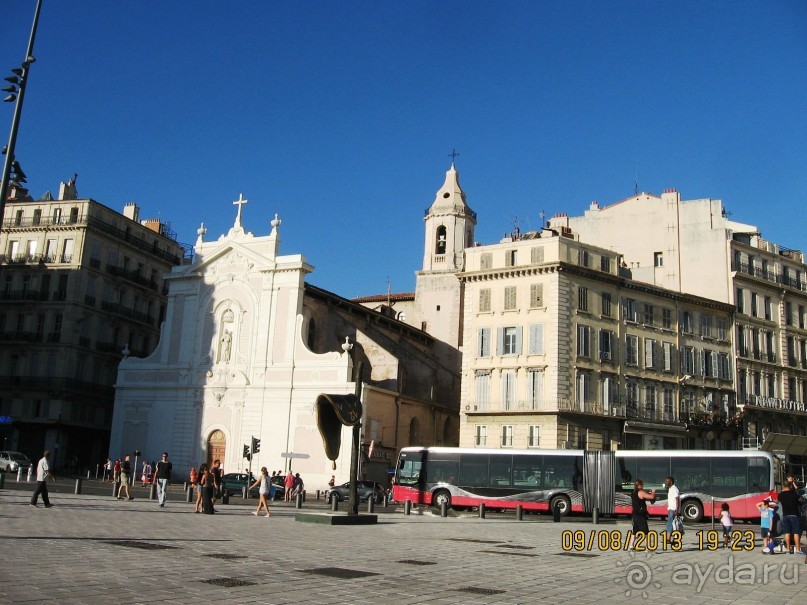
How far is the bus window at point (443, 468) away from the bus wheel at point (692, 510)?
9.82 meters

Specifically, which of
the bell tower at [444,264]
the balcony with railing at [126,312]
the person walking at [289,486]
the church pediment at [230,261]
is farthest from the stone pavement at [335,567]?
the bell tower at [444,264]

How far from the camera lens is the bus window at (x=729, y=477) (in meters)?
33.1

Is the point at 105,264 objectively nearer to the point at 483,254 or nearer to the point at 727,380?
the point at 483,254

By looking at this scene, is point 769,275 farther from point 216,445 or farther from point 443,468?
point 216,445

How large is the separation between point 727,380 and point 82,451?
44381 mm

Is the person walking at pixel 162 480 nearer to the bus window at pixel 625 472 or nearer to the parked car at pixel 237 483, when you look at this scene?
the parked car at pixel 237 483

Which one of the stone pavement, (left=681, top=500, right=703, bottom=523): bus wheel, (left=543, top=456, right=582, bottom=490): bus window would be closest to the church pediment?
(left=543, top=456, right=582, bottom=490): bus window

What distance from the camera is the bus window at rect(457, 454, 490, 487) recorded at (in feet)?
121

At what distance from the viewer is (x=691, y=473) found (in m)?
34.0

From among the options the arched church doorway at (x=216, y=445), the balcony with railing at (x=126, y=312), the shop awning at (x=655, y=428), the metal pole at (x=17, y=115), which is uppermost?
the balcony with railing at (x=126, y=312)

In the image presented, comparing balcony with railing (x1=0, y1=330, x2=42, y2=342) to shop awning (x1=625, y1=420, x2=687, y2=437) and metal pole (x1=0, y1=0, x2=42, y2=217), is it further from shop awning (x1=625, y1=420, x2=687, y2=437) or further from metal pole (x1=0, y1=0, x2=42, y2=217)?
metal pole (x1=0, y1=0, x2=42, y2=217)

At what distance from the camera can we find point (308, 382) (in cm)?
4988

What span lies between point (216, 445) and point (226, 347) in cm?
632

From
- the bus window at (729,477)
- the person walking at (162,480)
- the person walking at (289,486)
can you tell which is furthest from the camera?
the person walking at (289,486)
